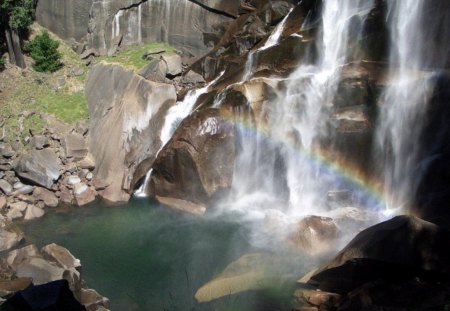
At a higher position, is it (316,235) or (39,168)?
(39,168)

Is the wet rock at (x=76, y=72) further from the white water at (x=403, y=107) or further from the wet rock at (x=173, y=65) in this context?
the white water at (x=403, y=107)

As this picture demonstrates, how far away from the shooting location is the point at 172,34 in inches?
1198

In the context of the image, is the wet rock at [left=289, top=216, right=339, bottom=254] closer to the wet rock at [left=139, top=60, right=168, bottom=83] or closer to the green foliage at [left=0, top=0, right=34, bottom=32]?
the wet rock at [left=139, top=60, right=168, bottom=83]

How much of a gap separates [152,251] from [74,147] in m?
9.25

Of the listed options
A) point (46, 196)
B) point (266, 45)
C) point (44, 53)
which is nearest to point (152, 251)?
point (46, 196)

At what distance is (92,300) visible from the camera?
1385 centimetres

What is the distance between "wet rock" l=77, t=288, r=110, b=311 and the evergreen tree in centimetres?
1988

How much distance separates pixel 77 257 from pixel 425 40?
15.4 meters

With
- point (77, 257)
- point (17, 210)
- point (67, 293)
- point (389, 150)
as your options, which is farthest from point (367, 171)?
point (17, 210)

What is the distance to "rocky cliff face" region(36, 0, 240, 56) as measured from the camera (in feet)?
94.8

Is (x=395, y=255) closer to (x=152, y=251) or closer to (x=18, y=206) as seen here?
(x=152, y=251)

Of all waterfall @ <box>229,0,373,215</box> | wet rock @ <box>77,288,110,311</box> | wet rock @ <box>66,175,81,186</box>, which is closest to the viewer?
wet rock @ <box>77,288,110,311</box>

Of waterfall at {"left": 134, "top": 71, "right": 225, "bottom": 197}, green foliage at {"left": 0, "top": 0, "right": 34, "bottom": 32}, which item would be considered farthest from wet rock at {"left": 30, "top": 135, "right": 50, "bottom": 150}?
green foliage at {"left": 0, "top": 0, "right": 34, "bottom": 32}

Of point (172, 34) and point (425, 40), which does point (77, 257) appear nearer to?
point (425, 40)
